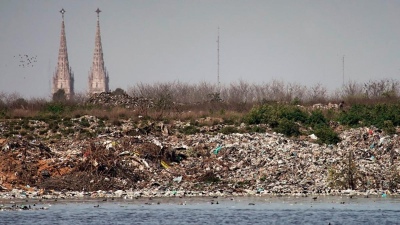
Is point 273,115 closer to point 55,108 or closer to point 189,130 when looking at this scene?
point 189,130

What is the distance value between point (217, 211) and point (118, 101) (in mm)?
30904

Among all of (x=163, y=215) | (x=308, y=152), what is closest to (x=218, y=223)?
(x=163, y=215)

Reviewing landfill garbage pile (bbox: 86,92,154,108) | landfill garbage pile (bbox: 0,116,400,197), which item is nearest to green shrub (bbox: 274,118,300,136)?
landfill garbage pile (bbox: 0,116,400,197)

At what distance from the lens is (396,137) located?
36.6 m

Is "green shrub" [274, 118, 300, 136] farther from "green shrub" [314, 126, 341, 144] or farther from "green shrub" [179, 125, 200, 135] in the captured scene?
"green shrub" [179, 125, 200, 135]

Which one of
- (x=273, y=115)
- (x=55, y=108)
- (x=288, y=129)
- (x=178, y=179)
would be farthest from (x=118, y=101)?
(x=178, y=179)

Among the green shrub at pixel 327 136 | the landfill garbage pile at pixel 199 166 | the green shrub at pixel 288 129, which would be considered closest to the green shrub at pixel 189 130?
the landfill garbage pile at pixel 199 166

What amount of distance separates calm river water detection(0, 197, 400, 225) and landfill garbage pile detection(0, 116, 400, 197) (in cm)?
226

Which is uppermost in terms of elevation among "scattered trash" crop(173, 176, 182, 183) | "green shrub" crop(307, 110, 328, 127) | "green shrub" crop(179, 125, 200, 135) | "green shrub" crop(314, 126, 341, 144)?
"green shrub" crop(307, 110, 328, 127)

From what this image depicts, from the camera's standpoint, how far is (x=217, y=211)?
23.8 m

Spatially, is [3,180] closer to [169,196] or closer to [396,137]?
[169,196]

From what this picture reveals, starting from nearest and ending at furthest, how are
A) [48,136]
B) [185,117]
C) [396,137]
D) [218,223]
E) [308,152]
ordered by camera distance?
[218,223]
[308,152]
[396,137]
[48,136]
[185,117]

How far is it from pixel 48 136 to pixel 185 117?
7396 mm

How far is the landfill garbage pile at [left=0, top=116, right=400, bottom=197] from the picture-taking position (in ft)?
96.3
